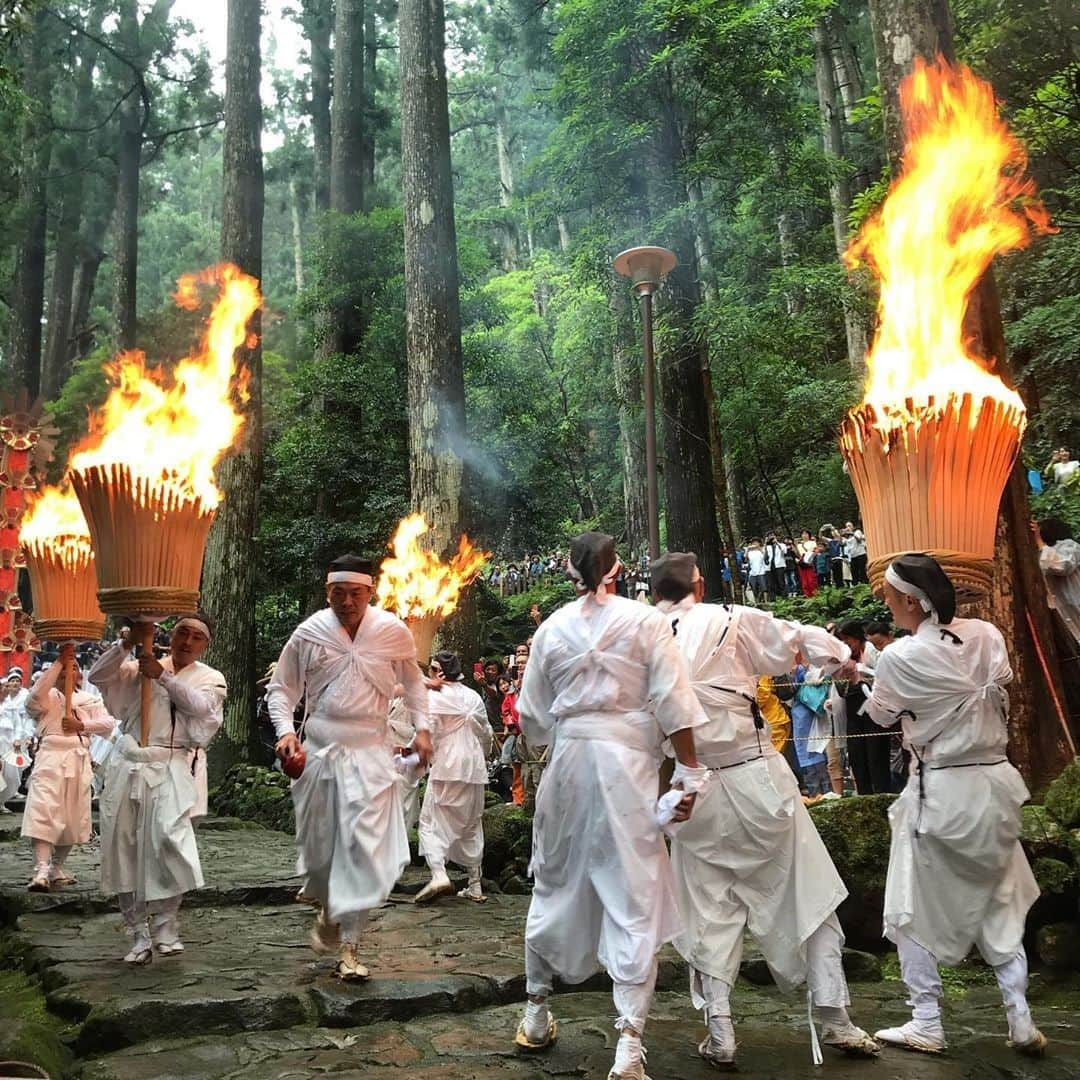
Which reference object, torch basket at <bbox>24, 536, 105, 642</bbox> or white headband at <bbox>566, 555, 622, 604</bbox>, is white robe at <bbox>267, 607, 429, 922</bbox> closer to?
torch basket at <bbox>24, 536, 105, 642</bbox>

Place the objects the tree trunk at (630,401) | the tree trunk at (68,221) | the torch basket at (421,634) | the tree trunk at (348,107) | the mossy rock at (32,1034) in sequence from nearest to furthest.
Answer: the mossy rock at (32,1034) < the torch basket at (421,634) < the tree trunk at (630,401) < the tree trunk at (348,107) < the tree trunk at (68,221)

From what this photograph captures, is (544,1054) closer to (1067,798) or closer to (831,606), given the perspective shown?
(1067,798)

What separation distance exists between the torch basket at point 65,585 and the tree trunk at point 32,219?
794 inches

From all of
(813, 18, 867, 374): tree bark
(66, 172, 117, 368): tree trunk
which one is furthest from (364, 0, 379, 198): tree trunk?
(813, 18, 867, 374): tree bark

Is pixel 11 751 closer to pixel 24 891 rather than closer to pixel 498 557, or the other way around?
pixel 24 891

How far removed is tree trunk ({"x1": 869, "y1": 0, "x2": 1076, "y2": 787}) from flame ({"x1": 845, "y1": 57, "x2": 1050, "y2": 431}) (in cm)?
61

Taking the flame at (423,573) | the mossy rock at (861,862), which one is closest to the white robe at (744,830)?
the mossy rock at (861,862)

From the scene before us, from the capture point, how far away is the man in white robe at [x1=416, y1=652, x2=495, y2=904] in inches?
315

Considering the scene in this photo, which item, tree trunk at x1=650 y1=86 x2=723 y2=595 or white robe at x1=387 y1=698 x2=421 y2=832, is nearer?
white robe at x1=387 y1=698 x2=421 y2=832

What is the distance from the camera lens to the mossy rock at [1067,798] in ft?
18.2

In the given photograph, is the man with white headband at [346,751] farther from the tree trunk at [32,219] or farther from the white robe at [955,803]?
the tree trunk at [32,219]

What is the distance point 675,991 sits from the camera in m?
5.25

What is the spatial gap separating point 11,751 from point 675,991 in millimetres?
12159

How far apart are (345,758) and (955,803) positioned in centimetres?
290
